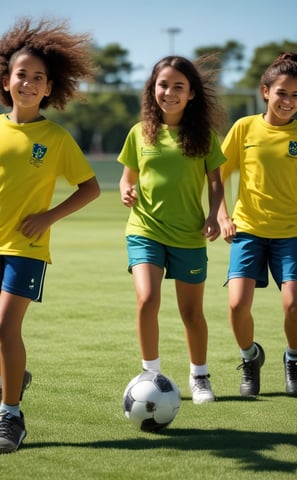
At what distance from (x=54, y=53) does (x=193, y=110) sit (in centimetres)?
105

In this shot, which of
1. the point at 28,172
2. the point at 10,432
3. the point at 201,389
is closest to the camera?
the point at 10,432

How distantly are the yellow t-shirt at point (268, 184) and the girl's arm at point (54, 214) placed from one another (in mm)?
1344

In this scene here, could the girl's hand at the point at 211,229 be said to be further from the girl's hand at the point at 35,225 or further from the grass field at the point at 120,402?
the girl's hand at the point at 35,225

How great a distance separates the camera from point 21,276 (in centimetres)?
510

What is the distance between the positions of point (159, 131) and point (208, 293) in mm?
5366

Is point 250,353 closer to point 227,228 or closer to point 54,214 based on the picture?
point 227,228

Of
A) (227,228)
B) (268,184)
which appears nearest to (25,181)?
(227,228)

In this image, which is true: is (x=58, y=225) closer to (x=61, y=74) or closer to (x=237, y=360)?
(x=237, y=360)

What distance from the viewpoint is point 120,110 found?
71688 millimetres

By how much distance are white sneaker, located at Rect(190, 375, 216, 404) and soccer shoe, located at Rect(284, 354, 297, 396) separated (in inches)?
21.1


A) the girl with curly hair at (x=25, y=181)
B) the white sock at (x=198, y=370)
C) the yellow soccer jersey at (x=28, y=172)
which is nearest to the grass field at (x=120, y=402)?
the white sock at (x=198, y=370)

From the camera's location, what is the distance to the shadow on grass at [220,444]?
4.79m

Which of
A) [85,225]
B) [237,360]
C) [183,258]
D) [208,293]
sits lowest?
[85,225]

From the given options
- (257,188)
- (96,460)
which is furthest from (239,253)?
(96,460)
